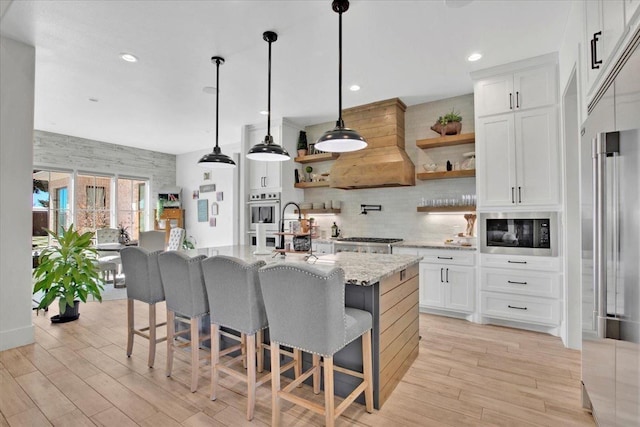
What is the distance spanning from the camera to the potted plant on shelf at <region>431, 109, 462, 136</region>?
166 inches

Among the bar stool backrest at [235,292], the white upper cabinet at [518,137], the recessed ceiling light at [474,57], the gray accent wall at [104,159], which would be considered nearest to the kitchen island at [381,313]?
the bar stool backrest at [235,292]

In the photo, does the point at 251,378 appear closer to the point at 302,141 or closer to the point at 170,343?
the point at 170,343

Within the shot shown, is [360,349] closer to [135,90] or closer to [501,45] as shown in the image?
[501,45]

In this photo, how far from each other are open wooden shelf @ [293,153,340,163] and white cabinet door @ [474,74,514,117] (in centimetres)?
220

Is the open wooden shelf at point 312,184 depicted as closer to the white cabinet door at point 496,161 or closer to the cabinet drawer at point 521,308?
the white cabinet door at point 496,161

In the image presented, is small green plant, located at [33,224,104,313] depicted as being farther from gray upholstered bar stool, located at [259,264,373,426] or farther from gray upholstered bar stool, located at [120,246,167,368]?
gray upholstered bar stool, located at [259,264,373,426]

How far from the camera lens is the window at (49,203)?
20.9 feet

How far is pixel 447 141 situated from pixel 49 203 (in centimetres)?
772

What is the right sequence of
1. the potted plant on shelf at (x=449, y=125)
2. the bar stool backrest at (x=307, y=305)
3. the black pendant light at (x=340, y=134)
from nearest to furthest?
1. the bar stool backrest at (x=307, y=305)
2. the black pendant light at (x=340, y=134)
3. the potted plant on shelf at (x=449, y=125)

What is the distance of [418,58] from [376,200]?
2245 mm

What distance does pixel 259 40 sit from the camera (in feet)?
10.0

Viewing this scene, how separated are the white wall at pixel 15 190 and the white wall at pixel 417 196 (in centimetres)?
403

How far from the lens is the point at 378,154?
4590 mm

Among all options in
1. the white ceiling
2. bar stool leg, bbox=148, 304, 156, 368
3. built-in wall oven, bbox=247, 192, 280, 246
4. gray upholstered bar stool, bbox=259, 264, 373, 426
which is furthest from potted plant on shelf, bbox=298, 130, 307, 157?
gray upholstered bar stool, bbox=259, 264, 373, 426
